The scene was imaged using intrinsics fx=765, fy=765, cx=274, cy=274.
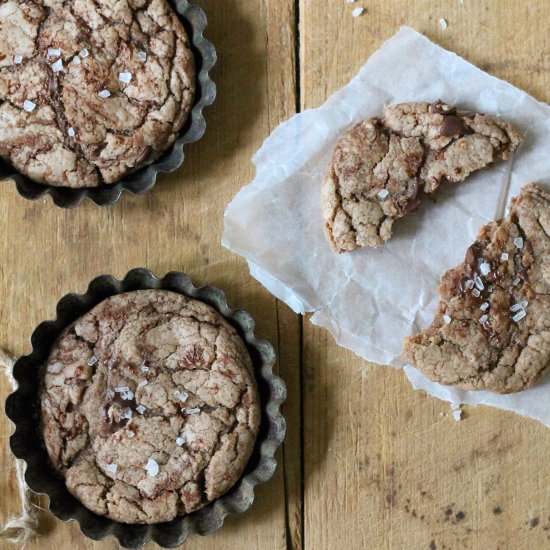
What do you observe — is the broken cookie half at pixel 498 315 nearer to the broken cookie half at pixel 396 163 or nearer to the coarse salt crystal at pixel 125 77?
the broken cookie half at pixel 396 163

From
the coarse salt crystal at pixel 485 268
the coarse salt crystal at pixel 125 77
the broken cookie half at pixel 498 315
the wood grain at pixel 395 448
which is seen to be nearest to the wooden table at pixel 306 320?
the wood grain at pixel 395 448

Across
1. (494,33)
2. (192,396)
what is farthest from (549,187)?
(192,396)

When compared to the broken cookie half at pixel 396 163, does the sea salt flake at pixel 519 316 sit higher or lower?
lower

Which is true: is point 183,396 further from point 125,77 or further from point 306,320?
point 125,77

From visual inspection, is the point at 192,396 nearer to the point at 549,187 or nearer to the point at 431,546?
the point at 431,546

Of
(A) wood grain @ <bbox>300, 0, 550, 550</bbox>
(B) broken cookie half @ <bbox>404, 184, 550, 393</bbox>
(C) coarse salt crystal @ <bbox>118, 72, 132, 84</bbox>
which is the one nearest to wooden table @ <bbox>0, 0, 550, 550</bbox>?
(A) wood grain @ <bbox>300, 0, 550, 550</bbox>

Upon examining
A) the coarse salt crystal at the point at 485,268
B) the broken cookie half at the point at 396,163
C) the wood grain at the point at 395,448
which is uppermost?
the broken cookie half at the point at 396,163
